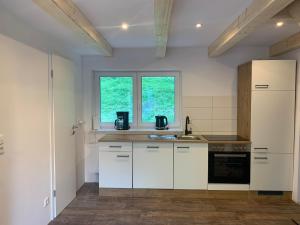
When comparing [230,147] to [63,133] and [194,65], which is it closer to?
[194,65]

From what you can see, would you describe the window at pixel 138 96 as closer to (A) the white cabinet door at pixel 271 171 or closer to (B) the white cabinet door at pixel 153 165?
(B) the white cabinet door at pixel 153 165

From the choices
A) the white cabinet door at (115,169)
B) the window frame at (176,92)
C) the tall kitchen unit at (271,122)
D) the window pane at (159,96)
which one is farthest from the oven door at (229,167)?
the white cabinet door at (115,169)

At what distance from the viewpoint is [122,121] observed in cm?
429

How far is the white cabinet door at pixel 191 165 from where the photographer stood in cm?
369

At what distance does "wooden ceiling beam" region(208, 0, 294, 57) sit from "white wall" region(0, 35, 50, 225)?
7.20ft

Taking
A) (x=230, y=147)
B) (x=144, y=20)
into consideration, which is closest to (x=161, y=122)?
(x=230, y=147)

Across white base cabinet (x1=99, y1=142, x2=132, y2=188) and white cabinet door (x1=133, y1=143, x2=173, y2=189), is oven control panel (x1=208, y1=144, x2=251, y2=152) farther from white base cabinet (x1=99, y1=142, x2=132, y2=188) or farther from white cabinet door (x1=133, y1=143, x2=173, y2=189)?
white base cabinet (x1=99, y1=142, x2=132, y2=188)

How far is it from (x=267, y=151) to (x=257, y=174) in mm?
367

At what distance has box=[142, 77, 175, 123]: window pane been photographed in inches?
173

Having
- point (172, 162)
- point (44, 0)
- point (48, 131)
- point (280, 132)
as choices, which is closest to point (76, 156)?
point (48, 131)

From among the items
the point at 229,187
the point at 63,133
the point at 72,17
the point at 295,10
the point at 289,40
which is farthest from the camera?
the point at 229,187

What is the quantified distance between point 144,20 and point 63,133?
5.86 ft

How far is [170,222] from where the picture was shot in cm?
300

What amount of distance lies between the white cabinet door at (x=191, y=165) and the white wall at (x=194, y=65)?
2.28 feet
